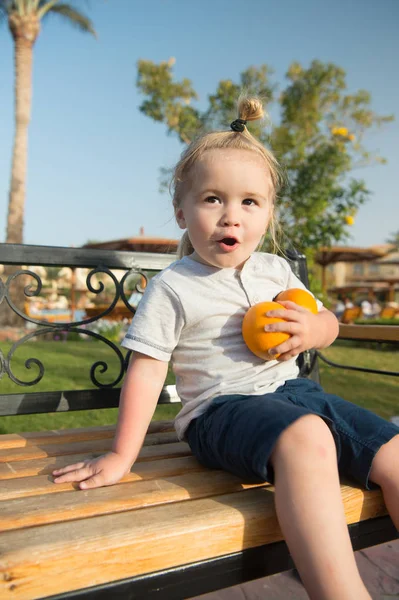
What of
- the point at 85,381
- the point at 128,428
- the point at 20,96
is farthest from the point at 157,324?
the point at 20,96

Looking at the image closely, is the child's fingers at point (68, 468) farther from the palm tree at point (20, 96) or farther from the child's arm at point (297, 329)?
the palm tree at point (20, 96)

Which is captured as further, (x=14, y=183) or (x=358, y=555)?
(x=14, y=183)

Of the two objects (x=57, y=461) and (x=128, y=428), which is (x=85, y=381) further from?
(x=128, y=428)

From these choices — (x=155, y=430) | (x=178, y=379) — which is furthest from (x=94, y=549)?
(x=155, y=430)

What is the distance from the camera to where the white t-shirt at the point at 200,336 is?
1441 millimetres

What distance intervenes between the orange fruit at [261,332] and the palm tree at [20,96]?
936cm

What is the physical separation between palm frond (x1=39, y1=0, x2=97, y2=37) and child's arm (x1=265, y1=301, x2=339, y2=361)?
13.6 meters

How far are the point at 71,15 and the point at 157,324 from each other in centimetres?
1408

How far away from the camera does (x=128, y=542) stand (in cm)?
96

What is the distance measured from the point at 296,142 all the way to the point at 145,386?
35.9ft

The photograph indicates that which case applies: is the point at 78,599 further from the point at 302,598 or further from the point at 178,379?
the point at 302,598

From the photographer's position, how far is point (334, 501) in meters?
1.07

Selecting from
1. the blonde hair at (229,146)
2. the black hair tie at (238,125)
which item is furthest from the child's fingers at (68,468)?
the black hair tie at (238,125)

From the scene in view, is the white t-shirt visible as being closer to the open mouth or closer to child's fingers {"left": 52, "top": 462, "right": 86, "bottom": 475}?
the open mouth
